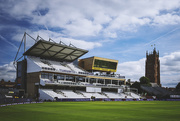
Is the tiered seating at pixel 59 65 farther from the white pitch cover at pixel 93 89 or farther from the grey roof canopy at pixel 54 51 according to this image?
the white pitch cover at pixel 93 89

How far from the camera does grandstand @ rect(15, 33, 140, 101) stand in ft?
245

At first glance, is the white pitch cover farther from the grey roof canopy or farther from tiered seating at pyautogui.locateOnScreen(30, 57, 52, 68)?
tiered seating at pyautogui.locateOnScreen(30, 57, 52, 68)

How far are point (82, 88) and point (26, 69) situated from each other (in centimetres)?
2478

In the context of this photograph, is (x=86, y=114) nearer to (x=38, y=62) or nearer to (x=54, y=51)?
(x=38, y=62)

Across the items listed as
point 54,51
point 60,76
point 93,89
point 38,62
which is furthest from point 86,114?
point 93,89

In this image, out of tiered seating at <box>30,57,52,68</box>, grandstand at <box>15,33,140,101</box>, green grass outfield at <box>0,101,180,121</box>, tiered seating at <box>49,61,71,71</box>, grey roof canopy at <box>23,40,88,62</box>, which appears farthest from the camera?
tiered seating at <box>49,61,71,71</box>

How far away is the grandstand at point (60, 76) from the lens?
245 feet

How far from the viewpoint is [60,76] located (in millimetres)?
81812

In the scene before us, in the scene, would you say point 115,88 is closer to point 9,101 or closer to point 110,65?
point 110,65

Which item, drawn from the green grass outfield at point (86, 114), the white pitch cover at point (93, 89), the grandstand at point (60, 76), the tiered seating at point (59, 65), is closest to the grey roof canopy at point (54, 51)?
the grandstand at point (60, 76)

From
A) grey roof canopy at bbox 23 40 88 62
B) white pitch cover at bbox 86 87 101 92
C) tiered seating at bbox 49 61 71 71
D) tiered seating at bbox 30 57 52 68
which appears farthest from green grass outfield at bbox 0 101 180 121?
tiered seating at bbox 49 61 71 71

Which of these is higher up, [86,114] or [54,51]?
[54,51]

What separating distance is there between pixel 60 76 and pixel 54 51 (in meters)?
11.2

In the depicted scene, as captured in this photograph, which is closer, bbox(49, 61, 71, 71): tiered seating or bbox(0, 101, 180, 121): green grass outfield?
bbox(0, 101, 180, 121): green grass outfield
